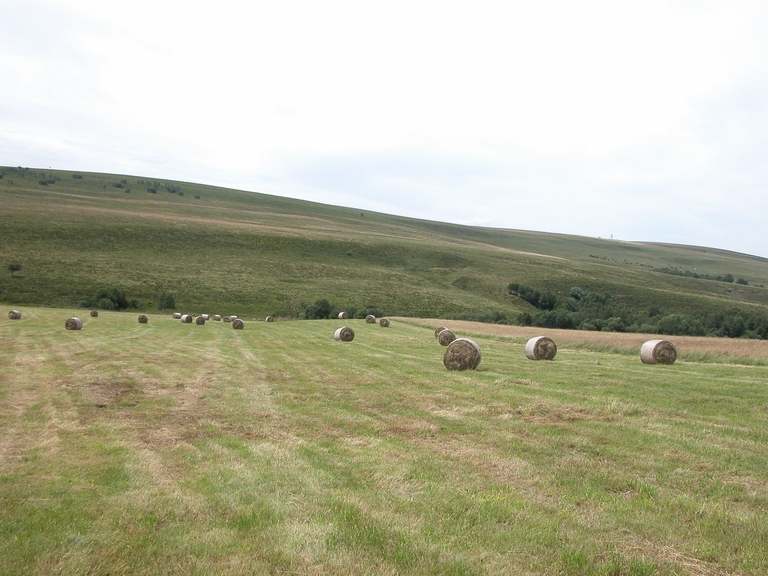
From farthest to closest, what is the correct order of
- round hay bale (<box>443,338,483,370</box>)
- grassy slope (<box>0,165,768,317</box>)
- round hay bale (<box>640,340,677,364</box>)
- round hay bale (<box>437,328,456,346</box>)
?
grassy slope (<box>0,165,768,317</box>) → round hay bale (<box>437,328,456,346</box>) → round hay bale (<box>640,340,677,364</box>) → round hay bale (<box>443,338,483,370</box>)

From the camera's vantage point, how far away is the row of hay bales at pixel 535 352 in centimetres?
1852

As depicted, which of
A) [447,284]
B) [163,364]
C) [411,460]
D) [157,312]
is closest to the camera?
[411,460]

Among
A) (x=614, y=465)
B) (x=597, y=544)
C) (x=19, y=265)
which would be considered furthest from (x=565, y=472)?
(x=19, y=265)

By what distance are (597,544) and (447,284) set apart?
3396 inches

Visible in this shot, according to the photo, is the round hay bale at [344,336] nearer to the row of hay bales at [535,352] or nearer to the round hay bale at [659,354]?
the row of hay bales at [535,352]

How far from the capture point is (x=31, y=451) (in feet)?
29.9

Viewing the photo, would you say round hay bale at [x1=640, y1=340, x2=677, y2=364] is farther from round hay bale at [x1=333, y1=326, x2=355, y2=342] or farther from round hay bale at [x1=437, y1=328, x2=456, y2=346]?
round hay bale at [x1=333, y1=326, x2=355, y2=342]

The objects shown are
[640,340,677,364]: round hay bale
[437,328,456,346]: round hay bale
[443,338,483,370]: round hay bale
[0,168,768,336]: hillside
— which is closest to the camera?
[443,338,483,370]: round hay bale

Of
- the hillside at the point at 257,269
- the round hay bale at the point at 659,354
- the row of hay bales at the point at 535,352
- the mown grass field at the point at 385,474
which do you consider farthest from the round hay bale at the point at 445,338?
the hillside at the point at 257,269

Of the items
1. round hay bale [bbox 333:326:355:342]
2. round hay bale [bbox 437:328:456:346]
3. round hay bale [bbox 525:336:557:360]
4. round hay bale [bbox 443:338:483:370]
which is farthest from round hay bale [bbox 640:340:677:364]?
round hay bale [bbox 333:326:355:342]

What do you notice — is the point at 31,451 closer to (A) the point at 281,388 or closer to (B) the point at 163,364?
(A) the point at 281,388

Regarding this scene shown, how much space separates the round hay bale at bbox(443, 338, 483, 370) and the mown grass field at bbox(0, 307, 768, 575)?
1387 mm

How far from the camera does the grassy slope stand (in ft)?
218

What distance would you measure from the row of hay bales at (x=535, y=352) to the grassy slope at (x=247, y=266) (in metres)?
45.2
